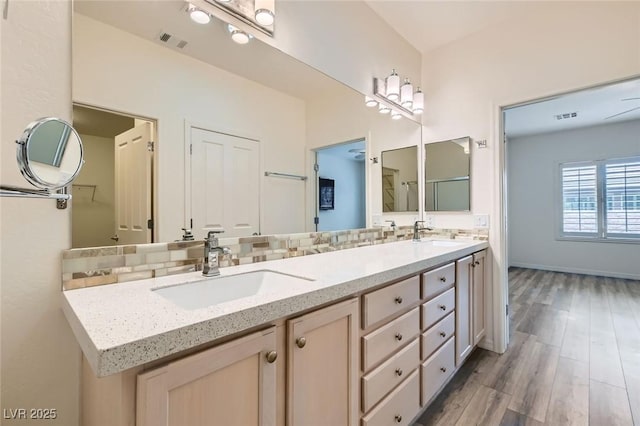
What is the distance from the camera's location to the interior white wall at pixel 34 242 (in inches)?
32.6

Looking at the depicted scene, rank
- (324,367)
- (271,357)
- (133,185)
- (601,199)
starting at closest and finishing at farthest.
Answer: (271,357), (324,367), (133,185), (601,199)

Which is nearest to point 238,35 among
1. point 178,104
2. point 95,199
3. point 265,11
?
point 265,11

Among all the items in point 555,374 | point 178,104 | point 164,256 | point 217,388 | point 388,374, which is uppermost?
point 178,104

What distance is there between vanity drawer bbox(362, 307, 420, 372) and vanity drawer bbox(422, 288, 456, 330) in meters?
0.07

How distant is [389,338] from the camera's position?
1246mm

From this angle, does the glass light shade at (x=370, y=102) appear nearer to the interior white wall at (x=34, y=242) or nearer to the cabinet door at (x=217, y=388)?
the interior white wall at (x=34, y=242)

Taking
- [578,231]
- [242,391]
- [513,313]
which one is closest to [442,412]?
[242,391]

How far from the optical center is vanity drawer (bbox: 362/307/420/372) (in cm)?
114

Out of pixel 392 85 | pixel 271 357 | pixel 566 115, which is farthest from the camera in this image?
pixel 566 115

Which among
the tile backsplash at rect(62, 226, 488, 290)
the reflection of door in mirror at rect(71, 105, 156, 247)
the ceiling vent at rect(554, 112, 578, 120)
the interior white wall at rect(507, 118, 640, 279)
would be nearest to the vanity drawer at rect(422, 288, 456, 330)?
the tile backsplash at rect(62, 226, 488, 290)

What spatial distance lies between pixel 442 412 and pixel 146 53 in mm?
2269

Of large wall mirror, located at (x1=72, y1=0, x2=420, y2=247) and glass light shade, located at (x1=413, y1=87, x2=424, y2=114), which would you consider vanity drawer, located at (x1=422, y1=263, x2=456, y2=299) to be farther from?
glass light shade, located at (x1=413, y1=87, x2=424, y2=114)

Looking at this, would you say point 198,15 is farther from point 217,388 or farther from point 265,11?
point 217,388

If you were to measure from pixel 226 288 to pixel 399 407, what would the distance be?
0.97 metres
